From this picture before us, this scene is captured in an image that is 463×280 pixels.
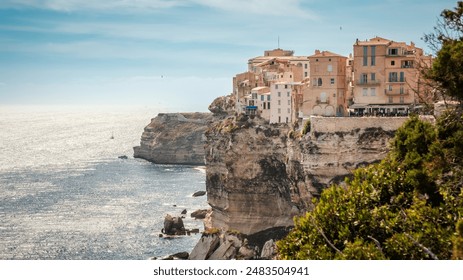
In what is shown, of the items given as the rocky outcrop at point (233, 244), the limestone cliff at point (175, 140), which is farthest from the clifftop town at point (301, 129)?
the limestone cliff at point (175, 140)

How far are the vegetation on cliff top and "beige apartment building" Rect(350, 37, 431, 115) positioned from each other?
64.0 feet

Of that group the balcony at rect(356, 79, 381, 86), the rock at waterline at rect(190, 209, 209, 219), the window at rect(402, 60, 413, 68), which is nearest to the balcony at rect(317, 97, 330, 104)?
the balcony at rect(356, 79, 381, 86)

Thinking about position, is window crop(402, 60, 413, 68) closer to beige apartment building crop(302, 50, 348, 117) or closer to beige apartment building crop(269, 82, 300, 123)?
beige apartment building crop(302, 50, 348, 117)

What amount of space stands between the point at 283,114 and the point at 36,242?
16741 mm

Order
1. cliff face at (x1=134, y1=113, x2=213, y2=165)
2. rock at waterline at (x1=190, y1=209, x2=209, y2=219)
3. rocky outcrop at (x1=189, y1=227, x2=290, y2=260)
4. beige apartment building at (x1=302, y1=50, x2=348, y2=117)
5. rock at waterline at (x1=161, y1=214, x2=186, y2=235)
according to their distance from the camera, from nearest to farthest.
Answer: beige apartment building at (x1=302, y1=50, x2=348, y2=117)
rocky outcrop at (x1=189, y1=227, x2=290, y2=260)
rock at waterline at (x1=161, y1=214, x2=186, y2=235)
rock at waterline at (x1=190, y1=209, x2=209, y2=219)
cliff face at (x1=134, y1=113, x2=213, y2=165)

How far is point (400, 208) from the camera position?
14.7 metres

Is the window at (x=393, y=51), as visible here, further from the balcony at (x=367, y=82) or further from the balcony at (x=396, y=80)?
the balcony at (x=367, y=82)

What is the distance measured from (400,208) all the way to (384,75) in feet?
75.7

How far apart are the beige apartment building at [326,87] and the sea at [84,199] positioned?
12.0 m

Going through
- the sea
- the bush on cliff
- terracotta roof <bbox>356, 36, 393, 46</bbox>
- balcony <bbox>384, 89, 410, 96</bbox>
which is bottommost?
the sea

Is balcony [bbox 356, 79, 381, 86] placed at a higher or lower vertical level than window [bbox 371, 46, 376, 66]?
lower

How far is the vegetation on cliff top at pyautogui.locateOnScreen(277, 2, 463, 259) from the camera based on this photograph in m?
13.2

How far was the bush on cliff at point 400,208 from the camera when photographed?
13.2 m
